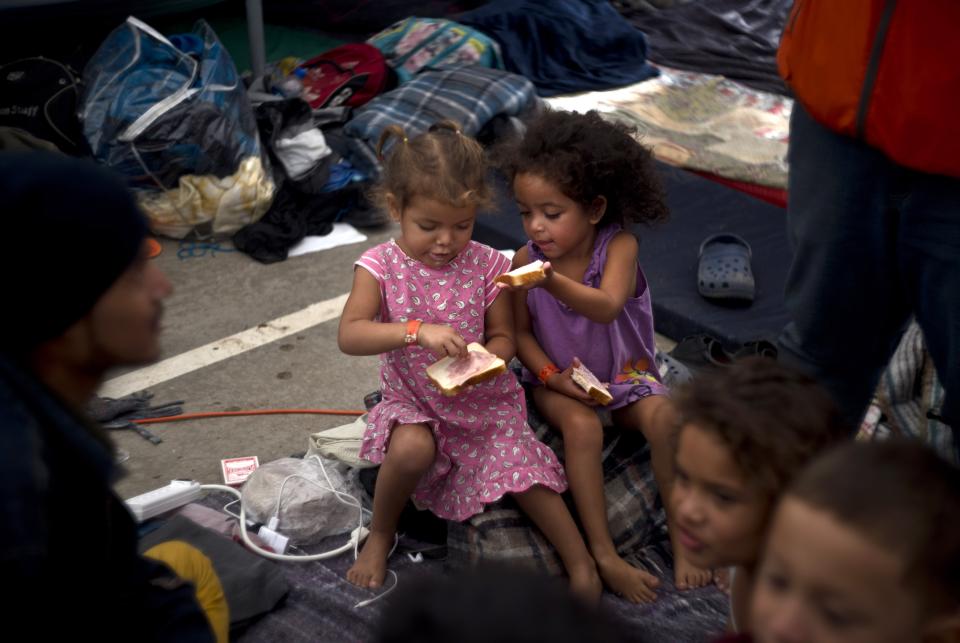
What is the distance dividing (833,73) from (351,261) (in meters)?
2.90

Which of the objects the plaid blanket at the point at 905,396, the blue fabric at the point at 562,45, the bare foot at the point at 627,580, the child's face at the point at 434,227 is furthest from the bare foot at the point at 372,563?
the blue fabric at the point at 562,45

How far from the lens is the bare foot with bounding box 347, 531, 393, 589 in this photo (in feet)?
9.41

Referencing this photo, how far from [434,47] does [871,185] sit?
441 centimetres

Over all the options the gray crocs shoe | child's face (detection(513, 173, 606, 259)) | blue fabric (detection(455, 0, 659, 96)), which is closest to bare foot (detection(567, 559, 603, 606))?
child's face (detection(513, 173, 606, 259))

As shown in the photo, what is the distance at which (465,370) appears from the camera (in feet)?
8.98

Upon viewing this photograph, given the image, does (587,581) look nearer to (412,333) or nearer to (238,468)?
(412,333)

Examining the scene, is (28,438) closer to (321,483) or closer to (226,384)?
(321,483)

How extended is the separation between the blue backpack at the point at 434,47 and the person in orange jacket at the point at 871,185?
12.9 feet

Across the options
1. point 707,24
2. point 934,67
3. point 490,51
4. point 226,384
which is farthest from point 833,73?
point 707,24

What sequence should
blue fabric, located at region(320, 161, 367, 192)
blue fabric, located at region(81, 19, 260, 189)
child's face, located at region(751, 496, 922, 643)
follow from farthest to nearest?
blue fabric, located at region(320, 161, 367, 192) < blue fabric, located at region(81, 19, 260, 189) < child's face, located at region(751, 496, 922, 643)

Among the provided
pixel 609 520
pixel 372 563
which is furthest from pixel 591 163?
pixel 372 563

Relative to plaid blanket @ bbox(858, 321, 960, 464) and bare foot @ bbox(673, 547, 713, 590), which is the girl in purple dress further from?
plaid blanket @ bbox(858, 321, 960, 464)

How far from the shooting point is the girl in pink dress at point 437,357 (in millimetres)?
2799

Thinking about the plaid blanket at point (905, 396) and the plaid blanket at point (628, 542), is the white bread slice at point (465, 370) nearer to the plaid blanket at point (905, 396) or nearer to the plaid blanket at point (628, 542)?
the plaid blanket at point (628, 542)
